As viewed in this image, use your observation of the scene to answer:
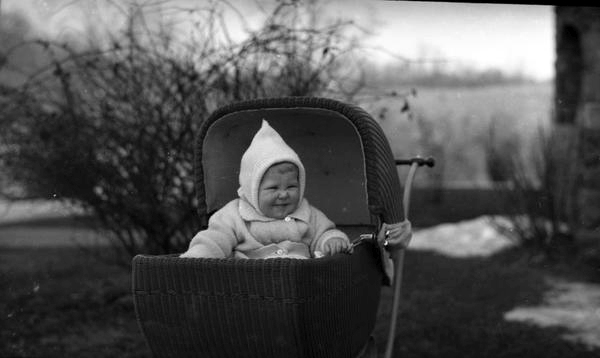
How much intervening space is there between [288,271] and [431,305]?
130 inches

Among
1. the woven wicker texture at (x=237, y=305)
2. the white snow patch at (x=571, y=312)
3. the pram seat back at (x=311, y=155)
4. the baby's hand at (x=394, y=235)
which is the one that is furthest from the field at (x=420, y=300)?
the woven wicker texture at (x=237, y=305)

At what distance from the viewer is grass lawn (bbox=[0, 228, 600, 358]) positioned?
4.98m

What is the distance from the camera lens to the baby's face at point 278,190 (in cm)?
338

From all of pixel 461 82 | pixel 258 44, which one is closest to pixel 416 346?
pixel 258 44

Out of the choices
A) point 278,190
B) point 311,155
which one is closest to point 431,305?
point 311,155

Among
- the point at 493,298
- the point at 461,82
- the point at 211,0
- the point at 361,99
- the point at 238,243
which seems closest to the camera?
the point at 238,243

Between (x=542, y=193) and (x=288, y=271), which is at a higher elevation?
(x=288, y=271)

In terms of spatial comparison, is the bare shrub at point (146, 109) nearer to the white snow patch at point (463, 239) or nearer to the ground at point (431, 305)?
the ground at point (431, 305)

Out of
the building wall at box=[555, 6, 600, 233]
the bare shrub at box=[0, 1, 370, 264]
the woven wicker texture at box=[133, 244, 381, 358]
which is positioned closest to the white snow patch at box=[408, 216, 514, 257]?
the building wall at box=[555, 6, 600, 233]

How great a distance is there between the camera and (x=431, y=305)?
233 inches

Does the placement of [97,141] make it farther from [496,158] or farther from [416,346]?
[496,158]

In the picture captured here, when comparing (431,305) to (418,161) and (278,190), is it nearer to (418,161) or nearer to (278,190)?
(418,161)

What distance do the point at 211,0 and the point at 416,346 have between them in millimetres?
2070

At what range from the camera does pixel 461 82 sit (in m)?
10.1
